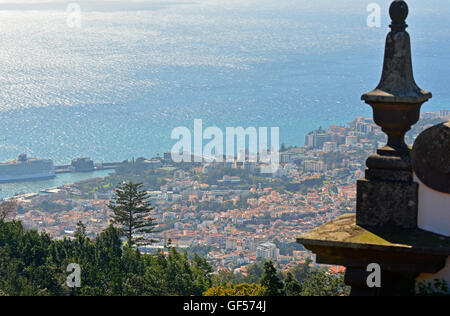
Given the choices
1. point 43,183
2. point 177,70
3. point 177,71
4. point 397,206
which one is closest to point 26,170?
point 43,183

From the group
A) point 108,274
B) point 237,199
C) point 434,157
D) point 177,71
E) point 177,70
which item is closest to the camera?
point 434,157

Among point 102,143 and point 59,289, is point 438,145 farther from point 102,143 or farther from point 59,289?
point 102,143

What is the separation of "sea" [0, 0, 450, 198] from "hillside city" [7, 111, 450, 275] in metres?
7.80

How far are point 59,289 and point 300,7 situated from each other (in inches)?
4640

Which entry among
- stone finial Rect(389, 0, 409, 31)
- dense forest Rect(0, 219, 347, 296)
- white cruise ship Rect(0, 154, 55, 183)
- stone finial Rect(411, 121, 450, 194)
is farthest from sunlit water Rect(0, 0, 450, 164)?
stone finial Rect(411, 121, 450, 194)

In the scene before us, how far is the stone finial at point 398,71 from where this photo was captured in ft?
10.5

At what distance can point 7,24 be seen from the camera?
106 metres

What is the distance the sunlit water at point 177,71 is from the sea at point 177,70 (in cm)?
17

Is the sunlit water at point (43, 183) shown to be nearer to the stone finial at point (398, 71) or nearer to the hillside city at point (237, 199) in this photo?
the hillside city at point (237, 199)

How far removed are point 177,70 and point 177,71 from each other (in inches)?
25.7

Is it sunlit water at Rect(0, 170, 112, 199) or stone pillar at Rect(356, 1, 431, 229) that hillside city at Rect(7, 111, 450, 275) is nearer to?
sunlit water at Rect(0, 170, 112, 199)

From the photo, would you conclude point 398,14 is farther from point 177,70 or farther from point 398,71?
point 177,70

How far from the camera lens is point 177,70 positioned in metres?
87.4

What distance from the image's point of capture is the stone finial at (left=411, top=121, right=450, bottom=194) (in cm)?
288
